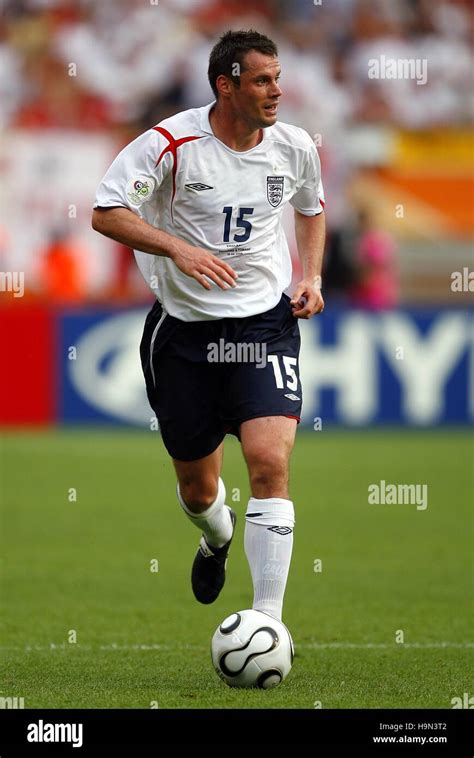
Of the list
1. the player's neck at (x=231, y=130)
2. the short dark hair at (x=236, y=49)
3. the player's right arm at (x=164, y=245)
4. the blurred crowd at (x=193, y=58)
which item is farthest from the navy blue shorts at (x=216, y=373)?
the blurred crowd at (x=193, y=58)

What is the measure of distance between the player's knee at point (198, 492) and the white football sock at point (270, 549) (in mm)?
996

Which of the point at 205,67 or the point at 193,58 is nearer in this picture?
the point at 205,67

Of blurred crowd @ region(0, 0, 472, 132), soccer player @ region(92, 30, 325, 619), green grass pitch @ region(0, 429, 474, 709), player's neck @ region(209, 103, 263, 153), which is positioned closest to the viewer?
green grass pitch @ region(0, 429, 474, 709)

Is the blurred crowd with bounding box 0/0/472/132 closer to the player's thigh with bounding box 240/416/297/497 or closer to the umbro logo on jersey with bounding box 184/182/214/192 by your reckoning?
the umbro logo on jersey with bounding box 184/182/214/192

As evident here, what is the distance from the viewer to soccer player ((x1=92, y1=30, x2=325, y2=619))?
570 cm

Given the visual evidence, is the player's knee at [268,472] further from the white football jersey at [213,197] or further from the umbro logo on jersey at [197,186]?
the umbro logo on jersey at [197,186]

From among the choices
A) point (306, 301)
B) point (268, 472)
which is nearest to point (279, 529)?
point (268, 472)

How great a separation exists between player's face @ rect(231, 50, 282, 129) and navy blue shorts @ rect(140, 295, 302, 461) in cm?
85

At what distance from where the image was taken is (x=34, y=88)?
20906 millimetres

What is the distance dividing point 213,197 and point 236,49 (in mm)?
620

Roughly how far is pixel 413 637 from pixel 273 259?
197 centimetres

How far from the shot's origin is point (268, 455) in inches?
223

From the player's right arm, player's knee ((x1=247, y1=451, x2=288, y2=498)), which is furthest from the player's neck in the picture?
player's knee ((x1=247, y1=451, x2=288, y2=498))

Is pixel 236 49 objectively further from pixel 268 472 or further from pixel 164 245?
pixel 268 472
